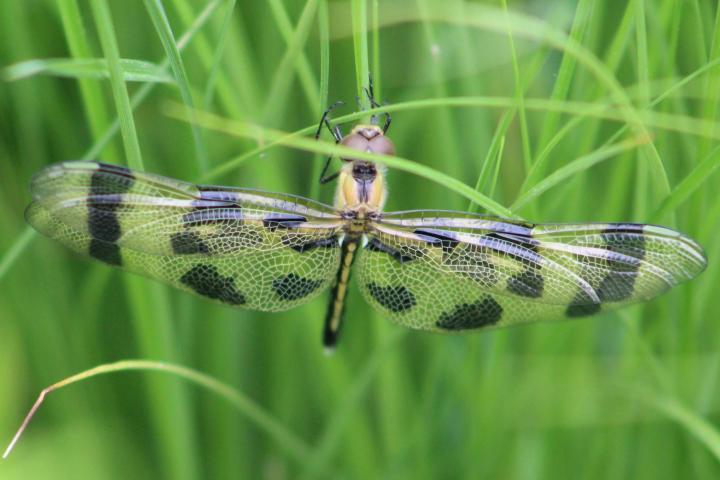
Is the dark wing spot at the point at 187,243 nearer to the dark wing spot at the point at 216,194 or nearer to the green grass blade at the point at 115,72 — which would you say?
the dark wing spot at the point at 216,194

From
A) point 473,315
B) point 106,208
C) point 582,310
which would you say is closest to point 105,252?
point 106,208

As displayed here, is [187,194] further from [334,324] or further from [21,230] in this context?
[21,230]

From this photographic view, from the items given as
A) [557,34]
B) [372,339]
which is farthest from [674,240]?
[372,339]

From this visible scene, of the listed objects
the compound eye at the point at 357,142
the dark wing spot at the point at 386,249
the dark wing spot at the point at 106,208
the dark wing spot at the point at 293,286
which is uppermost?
the compound eye at the point at 357,142

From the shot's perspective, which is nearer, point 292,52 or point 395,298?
point 292,52

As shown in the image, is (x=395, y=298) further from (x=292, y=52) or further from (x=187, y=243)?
(x=292, y=52)

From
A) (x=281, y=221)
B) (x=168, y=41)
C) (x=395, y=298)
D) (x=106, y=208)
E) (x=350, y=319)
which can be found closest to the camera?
(x=168, y=41)

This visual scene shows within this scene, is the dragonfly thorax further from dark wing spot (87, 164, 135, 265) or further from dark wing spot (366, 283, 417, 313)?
dark wing spot (87, 164, 135, 265)

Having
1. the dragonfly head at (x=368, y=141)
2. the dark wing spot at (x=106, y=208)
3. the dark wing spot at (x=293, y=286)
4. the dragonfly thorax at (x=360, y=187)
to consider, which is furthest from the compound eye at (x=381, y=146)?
the dark wing spot at (x=106, y=208)
